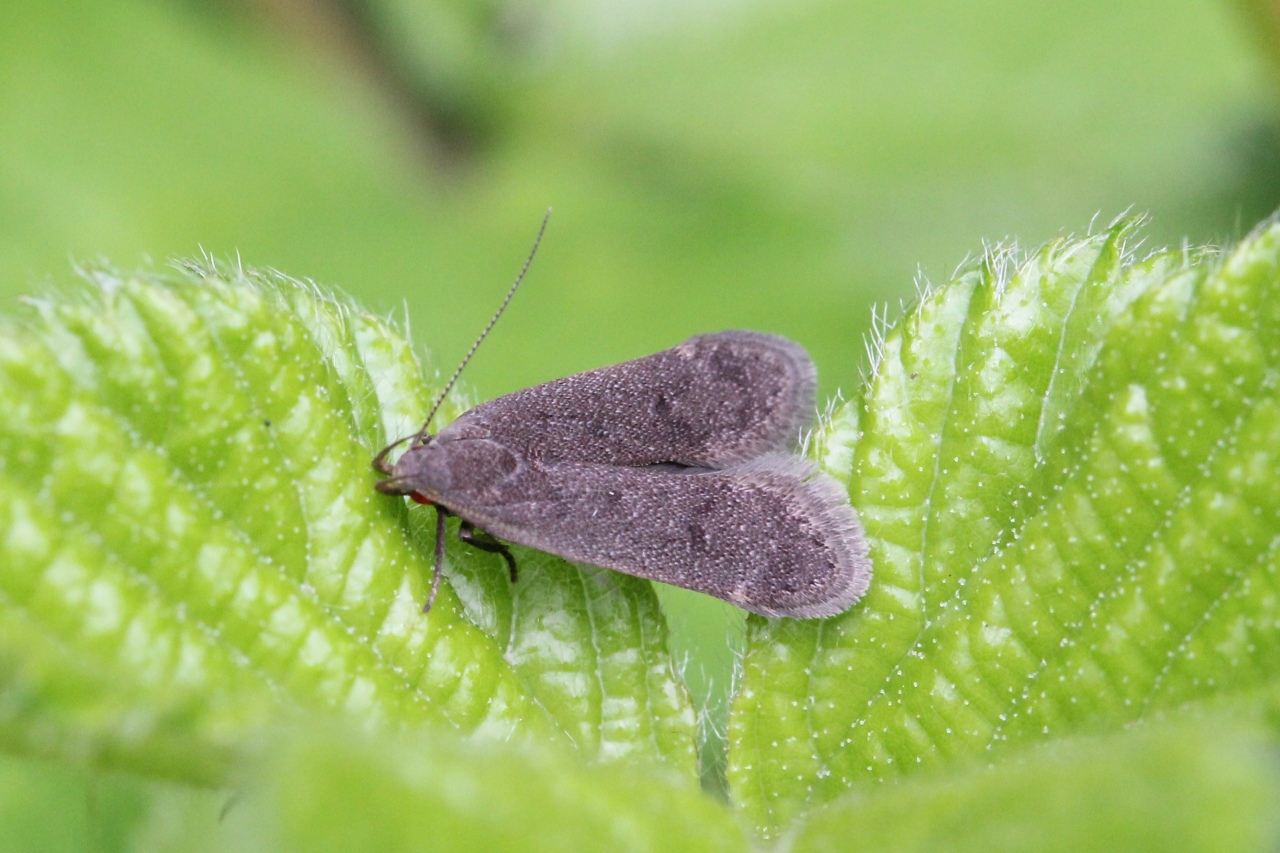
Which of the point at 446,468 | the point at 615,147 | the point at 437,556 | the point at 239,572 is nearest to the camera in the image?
the point at 239,572

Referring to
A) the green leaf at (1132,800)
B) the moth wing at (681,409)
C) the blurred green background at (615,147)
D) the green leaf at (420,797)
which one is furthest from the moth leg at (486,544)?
the blurred green background at (615,147)

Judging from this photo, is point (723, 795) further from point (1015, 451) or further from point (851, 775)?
Answer: point (1015, 451)

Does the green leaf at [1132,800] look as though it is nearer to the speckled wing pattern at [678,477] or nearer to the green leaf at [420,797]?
the green leaf at [420,797]

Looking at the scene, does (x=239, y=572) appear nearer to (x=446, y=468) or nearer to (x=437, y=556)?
(x=437, y=556)

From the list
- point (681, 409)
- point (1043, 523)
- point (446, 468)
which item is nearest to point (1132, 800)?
point (1043, 523)

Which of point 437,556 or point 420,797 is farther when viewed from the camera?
point 437,556

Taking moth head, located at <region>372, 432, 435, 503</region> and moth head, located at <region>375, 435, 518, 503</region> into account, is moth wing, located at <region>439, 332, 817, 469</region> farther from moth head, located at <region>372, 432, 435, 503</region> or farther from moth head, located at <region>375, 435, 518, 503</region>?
moth head, located at <region>372, 432, 435, 503</region>

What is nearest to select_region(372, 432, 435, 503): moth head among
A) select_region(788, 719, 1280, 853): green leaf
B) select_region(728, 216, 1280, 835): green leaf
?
select_region(728, 216, 1280, 835): green leaf

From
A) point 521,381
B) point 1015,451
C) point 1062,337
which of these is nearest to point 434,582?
point 1015,451
